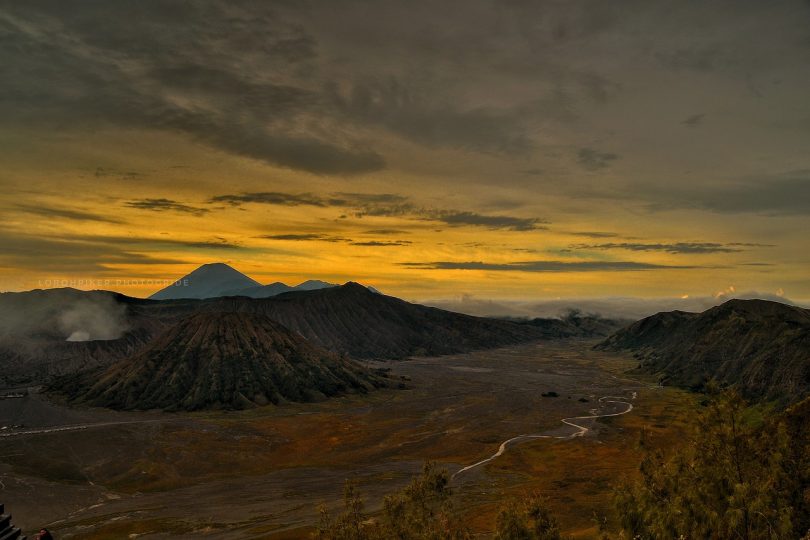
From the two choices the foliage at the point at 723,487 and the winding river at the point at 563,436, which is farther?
the winding river at the point at 563,436

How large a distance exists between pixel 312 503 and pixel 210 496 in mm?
22136

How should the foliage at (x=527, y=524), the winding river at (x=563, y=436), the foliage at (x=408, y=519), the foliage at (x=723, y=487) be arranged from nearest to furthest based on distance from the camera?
1. the foliage at (x=723, y=487)
2. the foliage at (x=527, y=524)
3. the foliage at (x=408, y=519)
4. the winding river at (x=563, y=436)

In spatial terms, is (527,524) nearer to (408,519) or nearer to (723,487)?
(408,519)

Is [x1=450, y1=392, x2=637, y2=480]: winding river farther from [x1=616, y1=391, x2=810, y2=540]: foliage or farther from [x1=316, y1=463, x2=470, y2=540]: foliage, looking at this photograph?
[x1=616, y1=391, x2=810, y2=540]: foliage

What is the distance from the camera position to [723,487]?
2611 cm

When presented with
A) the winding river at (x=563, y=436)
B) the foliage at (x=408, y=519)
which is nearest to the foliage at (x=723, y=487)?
the foliage at (x=408, y=519)

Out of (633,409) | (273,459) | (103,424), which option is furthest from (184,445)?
(633,409)

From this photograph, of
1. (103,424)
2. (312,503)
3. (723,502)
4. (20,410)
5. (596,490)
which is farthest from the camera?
(20,410)

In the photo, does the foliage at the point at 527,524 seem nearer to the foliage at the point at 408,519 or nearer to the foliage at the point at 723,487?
the foliage at the point at 408,519

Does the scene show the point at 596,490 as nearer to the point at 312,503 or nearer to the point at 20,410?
the point at 312,503

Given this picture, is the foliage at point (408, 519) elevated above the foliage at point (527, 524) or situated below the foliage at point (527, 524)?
below

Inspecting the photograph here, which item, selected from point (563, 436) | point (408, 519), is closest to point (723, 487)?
point (408, 519)

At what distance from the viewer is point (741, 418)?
26.4 m

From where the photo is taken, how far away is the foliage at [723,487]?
2469 cm
